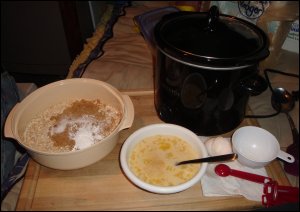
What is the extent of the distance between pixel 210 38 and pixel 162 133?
9.1 inches

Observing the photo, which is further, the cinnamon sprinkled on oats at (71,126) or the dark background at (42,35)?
the dark background at (42,35)

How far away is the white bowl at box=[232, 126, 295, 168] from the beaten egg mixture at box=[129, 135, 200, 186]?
11 cm

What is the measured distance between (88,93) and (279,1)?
79cm

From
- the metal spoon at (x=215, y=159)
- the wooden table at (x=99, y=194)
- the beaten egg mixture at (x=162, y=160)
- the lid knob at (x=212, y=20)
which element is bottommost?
the wooden table at (x=99, y=194)

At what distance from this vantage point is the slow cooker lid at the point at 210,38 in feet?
1.64

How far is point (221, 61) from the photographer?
0.48 m

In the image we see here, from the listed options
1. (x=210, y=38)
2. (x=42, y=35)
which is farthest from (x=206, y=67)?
(x=42, y=35)

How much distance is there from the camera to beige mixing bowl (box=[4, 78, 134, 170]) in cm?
50

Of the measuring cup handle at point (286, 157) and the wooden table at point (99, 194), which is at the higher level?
the measuring cup handle at point (286, 157)

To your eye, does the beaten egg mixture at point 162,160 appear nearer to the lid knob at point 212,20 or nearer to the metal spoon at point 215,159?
the metal spoon at point 215,159

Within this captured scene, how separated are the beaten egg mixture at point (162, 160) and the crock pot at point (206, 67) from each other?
0.07 meters

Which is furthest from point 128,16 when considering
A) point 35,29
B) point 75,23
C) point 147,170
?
point 147,170

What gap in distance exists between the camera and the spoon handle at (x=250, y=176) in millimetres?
545

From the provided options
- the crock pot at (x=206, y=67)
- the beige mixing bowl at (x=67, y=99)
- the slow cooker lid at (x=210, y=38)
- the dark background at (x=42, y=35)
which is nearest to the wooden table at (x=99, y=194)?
the beige mixing bowl at (x=67, y=99)
